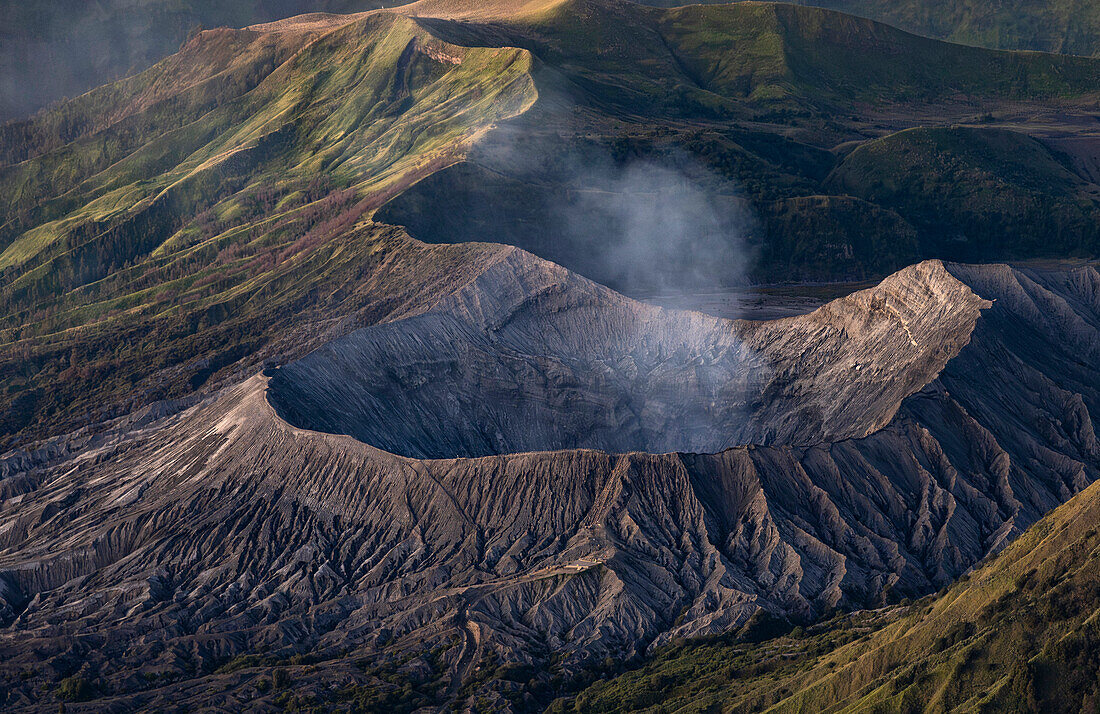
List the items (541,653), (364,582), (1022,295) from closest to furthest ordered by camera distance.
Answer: (541,653), (364,582), (1022,295)

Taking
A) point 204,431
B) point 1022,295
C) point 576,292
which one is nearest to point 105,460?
point 204,431

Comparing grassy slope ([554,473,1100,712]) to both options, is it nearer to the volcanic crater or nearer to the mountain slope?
the mountain slope

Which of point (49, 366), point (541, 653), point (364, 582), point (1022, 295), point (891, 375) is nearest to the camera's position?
point (541, 653)

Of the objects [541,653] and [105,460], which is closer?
[541,653]

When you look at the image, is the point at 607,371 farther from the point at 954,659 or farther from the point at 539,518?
the point at 954,659

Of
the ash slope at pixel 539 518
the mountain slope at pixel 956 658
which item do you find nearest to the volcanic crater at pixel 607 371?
the ash slope at pixel 539 518

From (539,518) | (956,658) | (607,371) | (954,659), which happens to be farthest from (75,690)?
(607,371)

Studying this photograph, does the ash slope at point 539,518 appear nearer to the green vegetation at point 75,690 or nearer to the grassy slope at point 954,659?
the green vegetation at point 75,690

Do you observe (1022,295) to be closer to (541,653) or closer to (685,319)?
(685,319)
